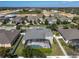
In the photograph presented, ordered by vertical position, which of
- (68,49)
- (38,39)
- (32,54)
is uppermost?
(38,39)

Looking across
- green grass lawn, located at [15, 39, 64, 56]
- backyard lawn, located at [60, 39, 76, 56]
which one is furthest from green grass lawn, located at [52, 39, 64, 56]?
backyard lawn, located at [60, 39, 76, 56]

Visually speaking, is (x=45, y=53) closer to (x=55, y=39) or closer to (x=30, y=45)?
(x=30, y=45)

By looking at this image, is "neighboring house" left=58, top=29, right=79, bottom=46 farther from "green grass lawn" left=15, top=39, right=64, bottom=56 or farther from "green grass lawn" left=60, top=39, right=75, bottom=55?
"green grass lawn" left=15, top=39, right=64, bottom=56

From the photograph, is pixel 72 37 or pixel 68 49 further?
pixel 72 37

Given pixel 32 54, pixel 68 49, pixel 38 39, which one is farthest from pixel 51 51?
pixel 38 39

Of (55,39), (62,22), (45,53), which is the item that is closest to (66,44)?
(55,39)

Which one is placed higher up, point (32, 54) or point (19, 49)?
point (32, 54)

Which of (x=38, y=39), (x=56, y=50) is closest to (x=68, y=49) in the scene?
(x=56, y=50)

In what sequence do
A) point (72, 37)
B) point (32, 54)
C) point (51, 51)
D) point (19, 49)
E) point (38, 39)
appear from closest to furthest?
point (32, 54) → point (51, 51) → point (19, 49) → point (38, 39) → point (72, 37)

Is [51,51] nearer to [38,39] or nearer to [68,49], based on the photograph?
[68,49]

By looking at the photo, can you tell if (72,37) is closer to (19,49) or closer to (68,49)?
(68,49)

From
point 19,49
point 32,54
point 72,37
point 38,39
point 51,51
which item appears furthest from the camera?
point 72,37
